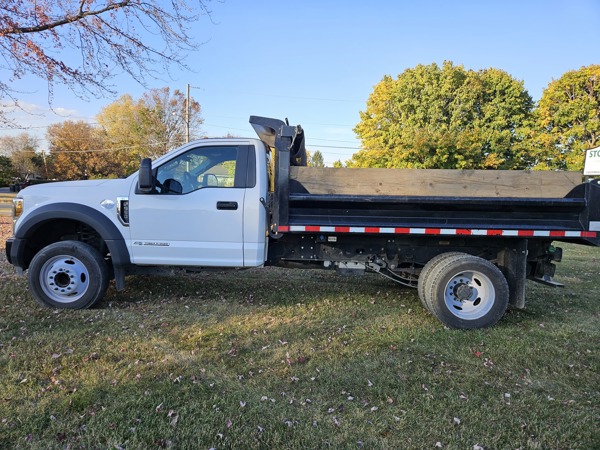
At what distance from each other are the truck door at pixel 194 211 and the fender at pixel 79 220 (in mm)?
167

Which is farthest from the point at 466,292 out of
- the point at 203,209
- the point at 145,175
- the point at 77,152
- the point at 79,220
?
the point at 77,152

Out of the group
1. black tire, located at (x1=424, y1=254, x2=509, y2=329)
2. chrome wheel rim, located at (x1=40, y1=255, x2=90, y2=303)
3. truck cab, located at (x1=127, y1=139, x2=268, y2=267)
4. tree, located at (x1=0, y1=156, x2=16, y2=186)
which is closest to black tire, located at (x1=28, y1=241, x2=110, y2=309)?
chrome wheel rim, located at (x1=40, y1=255, x2=90, y2=303)

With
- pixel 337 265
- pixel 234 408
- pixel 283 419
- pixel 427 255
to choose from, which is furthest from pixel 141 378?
pixel 427 255

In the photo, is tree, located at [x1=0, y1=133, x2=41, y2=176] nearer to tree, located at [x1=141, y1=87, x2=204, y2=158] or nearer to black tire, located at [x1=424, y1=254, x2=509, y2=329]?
tree, located at [x1=141, y1=87, x2=204, y2=158]

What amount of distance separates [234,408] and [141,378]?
89 cm

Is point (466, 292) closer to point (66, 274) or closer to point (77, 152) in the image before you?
point (66, 274)

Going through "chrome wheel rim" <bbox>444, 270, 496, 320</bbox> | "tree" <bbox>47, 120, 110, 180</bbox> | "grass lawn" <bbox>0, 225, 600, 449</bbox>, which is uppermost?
"tree" <bbox>47, 120, 110, 180</bbox>

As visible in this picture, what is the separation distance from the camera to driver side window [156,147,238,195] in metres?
4.96

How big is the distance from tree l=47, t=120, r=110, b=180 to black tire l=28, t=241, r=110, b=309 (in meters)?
48.9

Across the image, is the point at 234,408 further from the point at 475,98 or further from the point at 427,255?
the point at 475,98

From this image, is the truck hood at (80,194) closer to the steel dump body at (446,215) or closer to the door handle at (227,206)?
the door handle at (227,206)

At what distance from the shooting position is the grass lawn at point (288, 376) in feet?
8.58

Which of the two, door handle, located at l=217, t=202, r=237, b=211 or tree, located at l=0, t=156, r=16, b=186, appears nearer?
door handle, located at l=217, t=202, r=237, b=211

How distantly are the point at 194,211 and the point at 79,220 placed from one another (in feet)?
4.58
